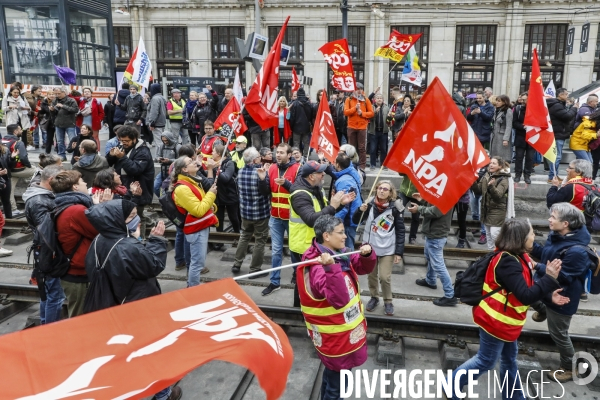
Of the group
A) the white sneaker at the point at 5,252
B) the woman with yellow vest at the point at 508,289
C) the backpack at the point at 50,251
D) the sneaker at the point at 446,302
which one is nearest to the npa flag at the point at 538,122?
the sneaker at the point at 446,302

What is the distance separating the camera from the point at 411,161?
509 cm

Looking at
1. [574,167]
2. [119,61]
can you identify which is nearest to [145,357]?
[574,167]

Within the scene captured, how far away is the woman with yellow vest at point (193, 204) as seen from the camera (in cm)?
632

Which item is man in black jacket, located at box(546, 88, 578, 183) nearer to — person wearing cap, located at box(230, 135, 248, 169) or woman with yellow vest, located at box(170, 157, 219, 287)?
person wearing cap, located at box(230, 135, 248, 169)

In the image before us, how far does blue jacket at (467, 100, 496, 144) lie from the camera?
38.9 feet

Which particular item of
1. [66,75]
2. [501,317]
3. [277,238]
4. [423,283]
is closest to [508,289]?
[501,317]

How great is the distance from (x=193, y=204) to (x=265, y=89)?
1998 millimetres

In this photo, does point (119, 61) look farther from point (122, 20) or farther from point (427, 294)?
point (427, 294)

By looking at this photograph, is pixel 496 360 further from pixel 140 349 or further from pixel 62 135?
pixel 62 135

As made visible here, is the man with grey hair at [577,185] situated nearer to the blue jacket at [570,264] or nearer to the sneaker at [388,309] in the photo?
the blue jacket at [570,264]

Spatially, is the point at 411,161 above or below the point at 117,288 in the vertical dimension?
above

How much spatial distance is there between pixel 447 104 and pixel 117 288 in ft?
11.7

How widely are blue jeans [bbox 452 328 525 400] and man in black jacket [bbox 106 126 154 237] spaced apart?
5499 millimetres

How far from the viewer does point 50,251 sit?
4.77 meters
